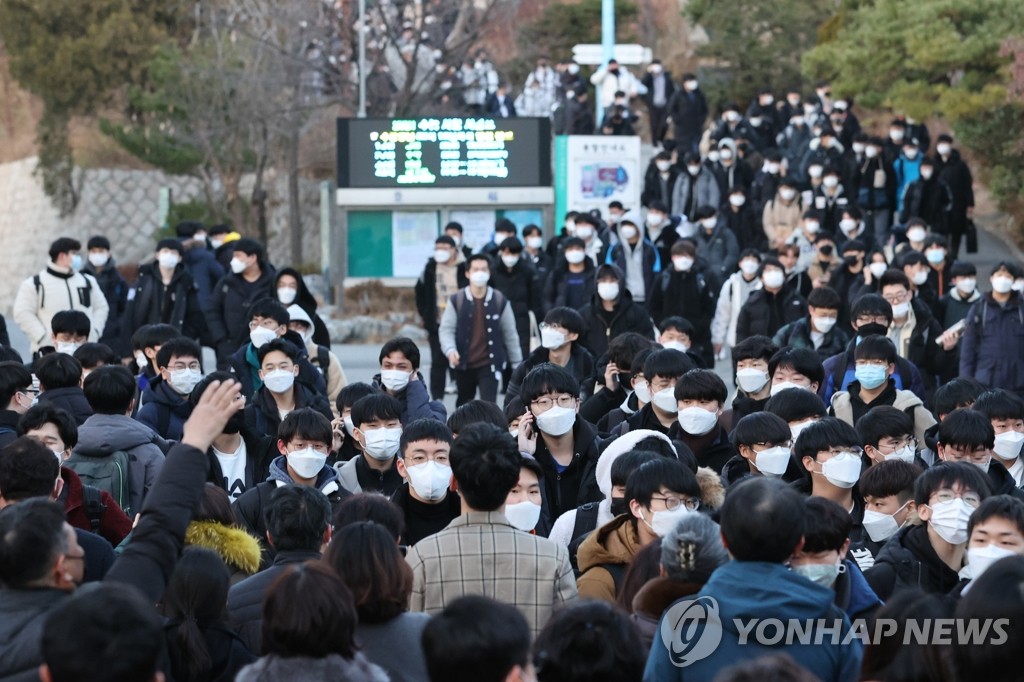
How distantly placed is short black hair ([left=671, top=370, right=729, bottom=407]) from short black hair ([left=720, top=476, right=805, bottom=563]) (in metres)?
3.63

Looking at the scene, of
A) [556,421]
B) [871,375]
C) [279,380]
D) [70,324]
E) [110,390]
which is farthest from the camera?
[70,324]

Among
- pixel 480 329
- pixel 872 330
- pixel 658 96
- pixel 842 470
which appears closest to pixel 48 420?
pixel 842 470

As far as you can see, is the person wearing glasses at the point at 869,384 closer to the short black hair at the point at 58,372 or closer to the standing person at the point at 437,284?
the short black hair at the point at 58,372

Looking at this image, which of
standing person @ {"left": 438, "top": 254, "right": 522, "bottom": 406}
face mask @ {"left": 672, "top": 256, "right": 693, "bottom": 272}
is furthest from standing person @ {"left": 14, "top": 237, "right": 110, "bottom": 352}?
face mask @ {"left": 672, "top": 256, "right": 693, "bottom": 272}

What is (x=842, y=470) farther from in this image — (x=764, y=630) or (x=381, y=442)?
(x=764, y=630)

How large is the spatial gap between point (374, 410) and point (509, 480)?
2498 mm

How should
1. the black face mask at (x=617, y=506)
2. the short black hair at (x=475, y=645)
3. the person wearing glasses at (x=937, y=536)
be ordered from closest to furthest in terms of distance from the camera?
the short black hair at (x=475, y=645), the person wearing glasses at (x=937, y=536), the black face mask at (x=617, y=506)

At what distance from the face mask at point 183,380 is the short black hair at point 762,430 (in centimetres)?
321

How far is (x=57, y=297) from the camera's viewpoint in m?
12.7

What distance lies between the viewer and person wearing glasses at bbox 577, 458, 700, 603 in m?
5.37

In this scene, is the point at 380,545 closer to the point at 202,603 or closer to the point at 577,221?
the point at 202,603

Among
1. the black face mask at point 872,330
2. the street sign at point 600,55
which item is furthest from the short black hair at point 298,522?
the street sign at point 600,55

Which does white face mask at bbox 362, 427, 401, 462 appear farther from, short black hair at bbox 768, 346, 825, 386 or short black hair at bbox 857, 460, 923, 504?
short black hair at bbox 768, 346, 825, 386

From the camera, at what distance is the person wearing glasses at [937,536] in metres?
5.71
